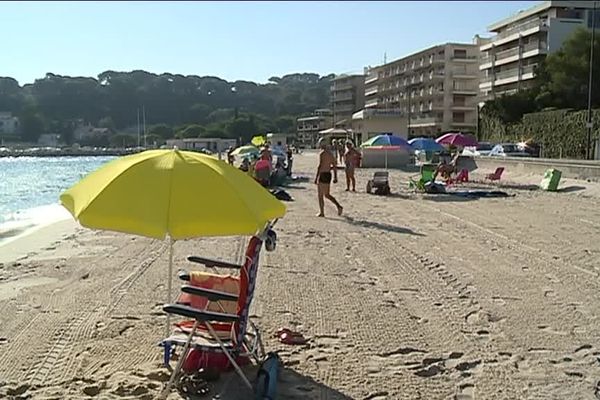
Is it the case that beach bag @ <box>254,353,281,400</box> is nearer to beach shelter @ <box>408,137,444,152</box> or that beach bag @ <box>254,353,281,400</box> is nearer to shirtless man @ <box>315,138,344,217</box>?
shirtless man @ <box>315,138,344,217</box>

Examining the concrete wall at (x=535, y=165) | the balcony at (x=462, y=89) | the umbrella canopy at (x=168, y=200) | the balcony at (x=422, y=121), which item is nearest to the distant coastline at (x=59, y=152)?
the balcony at (x=422, y=121)

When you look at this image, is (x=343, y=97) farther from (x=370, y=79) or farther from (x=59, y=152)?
(x=59, y=152)

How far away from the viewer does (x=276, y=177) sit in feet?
82.3

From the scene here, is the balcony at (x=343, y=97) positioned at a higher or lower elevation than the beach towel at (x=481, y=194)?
higher

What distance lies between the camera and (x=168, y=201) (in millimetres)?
4316

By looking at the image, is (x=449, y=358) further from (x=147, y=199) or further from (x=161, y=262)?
(x=161, y=262)

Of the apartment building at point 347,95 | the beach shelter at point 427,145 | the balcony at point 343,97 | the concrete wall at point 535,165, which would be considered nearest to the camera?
the concrete wall at point 535,165

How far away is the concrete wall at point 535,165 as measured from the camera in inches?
909

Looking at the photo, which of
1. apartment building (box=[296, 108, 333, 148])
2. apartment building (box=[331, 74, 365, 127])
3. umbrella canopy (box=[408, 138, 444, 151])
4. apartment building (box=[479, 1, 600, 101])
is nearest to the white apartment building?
apartment building (box=[296, 108, 333, 148])

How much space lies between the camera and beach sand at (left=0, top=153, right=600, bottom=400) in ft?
15.8

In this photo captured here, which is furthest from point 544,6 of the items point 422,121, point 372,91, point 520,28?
point 372,91

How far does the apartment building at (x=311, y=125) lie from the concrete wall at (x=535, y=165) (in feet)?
258

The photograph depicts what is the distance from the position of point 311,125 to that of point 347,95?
26.2 feet

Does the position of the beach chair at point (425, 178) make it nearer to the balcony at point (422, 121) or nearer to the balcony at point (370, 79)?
the balcony at point (422, 121)
